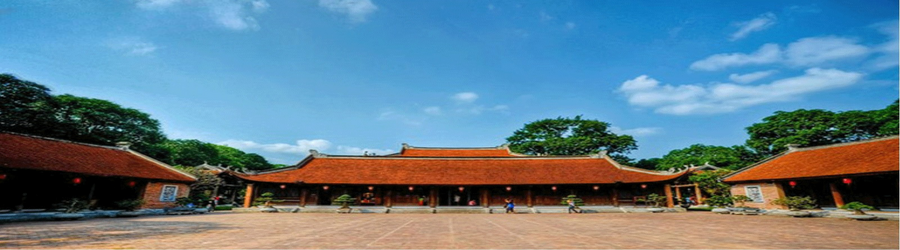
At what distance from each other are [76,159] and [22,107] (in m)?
20.3

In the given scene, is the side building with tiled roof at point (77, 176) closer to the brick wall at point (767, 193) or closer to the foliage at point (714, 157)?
the brick wall at point (767, 193)

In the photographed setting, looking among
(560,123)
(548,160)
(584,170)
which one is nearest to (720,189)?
(584,170)

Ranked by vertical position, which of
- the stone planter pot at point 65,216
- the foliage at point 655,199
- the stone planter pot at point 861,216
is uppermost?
the stone planter pot at point 861,216

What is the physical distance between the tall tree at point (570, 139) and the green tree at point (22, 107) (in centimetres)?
4487

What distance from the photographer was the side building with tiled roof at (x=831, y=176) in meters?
14.4

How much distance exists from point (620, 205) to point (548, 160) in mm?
5945

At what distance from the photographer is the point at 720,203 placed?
1923 cm

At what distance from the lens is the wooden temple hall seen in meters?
20.7

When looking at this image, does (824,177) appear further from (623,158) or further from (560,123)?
(560,123)

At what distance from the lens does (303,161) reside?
76.5 feet

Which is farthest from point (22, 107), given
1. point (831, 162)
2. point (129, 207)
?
point (831, 162)

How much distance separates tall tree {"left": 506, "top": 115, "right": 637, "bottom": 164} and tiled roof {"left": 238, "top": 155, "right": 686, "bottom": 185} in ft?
39.3

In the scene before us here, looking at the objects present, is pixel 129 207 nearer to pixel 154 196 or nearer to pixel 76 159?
pixel 154 196

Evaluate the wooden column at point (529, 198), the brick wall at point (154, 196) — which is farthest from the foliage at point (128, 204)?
the wooden column at point (529, 198)
